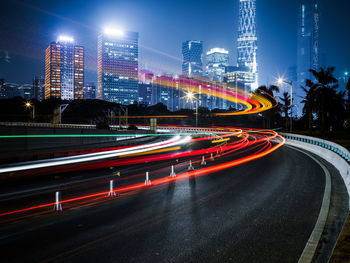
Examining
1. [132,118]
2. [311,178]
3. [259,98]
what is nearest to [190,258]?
[311,178]

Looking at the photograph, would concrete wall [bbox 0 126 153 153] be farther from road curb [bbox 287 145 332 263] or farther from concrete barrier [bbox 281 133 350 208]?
concrete barrier [bbox 281 133 350 208]

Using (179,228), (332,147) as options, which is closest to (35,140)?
(179,228)

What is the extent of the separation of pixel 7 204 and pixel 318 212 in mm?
9308

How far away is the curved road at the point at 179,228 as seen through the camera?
5.14 meters

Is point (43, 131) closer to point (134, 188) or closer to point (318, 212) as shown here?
point (134, 188)

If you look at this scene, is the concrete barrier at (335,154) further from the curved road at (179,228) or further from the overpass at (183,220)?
the curved road at (179,228)

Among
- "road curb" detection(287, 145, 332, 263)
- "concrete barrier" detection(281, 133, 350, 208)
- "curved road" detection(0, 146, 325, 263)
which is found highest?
"concrete barrier" detection(281, 133, 350, 208)

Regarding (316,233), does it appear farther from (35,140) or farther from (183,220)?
(35,140)

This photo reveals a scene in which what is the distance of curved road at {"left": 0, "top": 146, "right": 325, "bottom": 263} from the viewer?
514 cm

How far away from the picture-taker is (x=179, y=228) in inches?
254

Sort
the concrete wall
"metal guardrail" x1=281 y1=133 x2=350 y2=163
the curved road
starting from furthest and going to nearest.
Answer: the concrete wall → "metal guardrail" x1=281 y1=133 x2=350 y2=163 → the curved road

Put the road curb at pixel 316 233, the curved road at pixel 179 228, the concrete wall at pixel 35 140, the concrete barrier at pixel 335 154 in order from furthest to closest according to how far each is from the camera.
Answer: the concrete wall at pixel 35 140 < the concrete barrier at pixel 335 154 < the curved road at pixel 179 228 < the road curb at pixel 316 233

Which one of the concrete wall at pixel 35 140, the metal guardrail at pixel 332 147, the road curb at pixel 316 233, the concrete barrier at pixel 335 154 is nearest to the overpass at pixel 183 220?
the road curb at pixel 316 233

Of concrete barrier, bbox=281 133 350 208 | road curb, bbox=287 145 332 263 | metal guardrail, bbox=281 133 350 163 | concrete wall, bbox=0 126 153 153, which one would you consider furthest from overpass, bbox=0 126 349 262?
concrete wall, bbox=0 126 153 153
